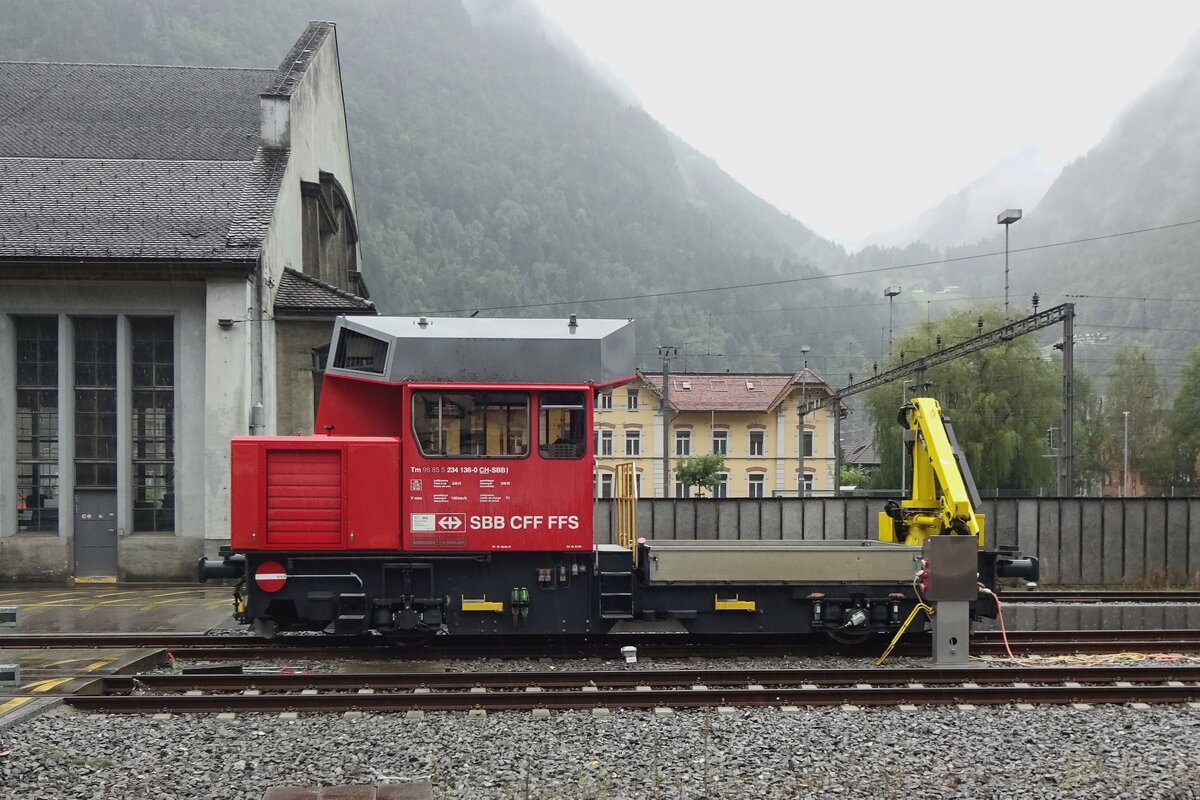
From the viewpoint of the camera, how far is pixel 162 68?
26672mm

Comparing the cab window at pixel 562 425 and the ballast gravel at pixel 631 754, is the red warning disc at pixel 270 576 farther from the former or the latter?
the cab window at pixel 562 425

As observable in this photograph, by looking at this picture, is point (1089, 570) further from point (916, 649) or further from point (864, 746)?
point (864, 746)

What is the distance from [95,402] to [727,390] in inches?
1453

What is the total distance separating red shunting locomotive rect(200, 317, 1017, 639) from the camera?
1055 cm

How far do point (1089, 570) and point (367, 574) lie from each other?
49.8ft

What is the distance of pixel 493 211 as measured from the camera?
122m

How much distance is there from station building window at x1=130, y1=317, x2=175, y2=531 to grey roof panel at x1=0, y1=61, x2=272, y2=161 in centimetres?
501

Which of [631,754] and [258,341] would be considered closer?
[631,754]

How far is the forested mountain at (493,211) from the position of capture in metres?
98.1

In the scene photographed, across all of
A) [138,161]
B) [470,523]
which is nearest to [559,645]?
[470,523]

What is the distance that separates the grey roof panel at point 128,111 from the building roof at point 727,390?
28.5 m

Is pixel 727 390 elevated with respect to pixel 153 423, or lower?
elevated

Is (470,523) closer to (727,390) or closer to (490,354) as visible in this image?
(490,354)

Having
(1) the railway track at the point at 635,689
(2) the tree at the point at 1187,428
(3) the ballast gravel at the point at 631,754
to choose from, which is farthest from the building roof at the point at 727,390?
(3) the ballast gravel at the point at 631,754
